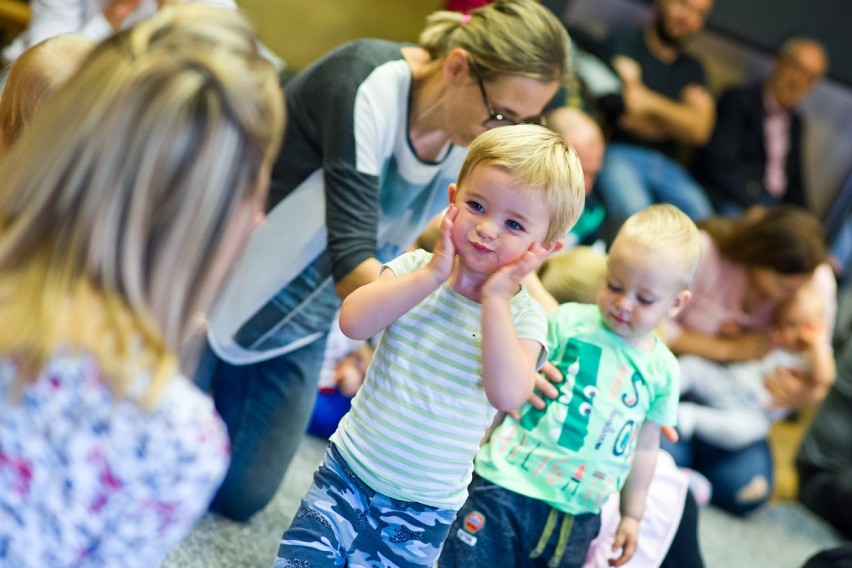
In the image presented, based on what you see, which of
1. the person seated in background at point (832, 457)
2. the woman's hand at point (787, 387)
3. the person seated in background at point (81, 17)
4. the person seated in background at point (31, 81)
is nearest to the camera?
the person seated in background at point (31, 81)

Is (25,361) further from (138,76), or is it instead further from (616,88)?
(616,88)

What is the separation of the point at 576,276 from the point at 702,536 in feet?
3.57

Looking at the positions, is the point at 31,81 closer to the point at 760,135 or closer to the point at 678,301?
the point at 678,301

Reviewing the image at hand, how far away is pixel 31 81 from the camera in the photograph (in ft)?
4.35

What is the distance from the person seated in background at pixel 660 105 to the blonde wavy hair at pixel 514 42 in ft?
6.31

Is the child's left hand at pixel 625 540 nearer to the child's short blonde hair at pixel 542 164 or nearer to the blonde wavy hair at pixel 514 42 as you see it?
the child's short blonde hair at pixel 542 164

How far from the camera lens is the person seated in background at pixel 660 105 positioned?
11.6 feet

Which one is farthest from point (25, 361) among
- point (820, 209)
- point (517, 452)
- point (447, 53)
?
point (820, 209)

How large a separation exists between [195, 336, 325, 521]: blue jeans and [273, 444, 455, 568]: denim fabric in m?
0.56

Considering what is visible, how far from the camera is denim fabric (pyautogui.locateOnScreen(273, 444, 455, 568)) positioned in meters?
1.22

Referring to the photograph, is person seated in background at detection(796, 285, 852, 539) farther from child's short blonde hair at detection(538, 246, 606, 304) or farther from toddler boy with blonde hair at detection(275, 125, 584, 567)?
toddler boy with blonde hair at detection(275, 125, 584, 567)

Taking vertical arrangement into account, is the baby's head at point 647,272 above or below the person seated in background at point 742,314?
above

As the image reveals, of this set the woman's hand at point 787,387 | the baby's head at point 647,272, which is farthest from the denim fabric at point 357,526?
the woman's hand at point 787,387

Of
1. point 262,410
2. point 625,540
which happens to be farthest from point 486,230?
point 262,410
